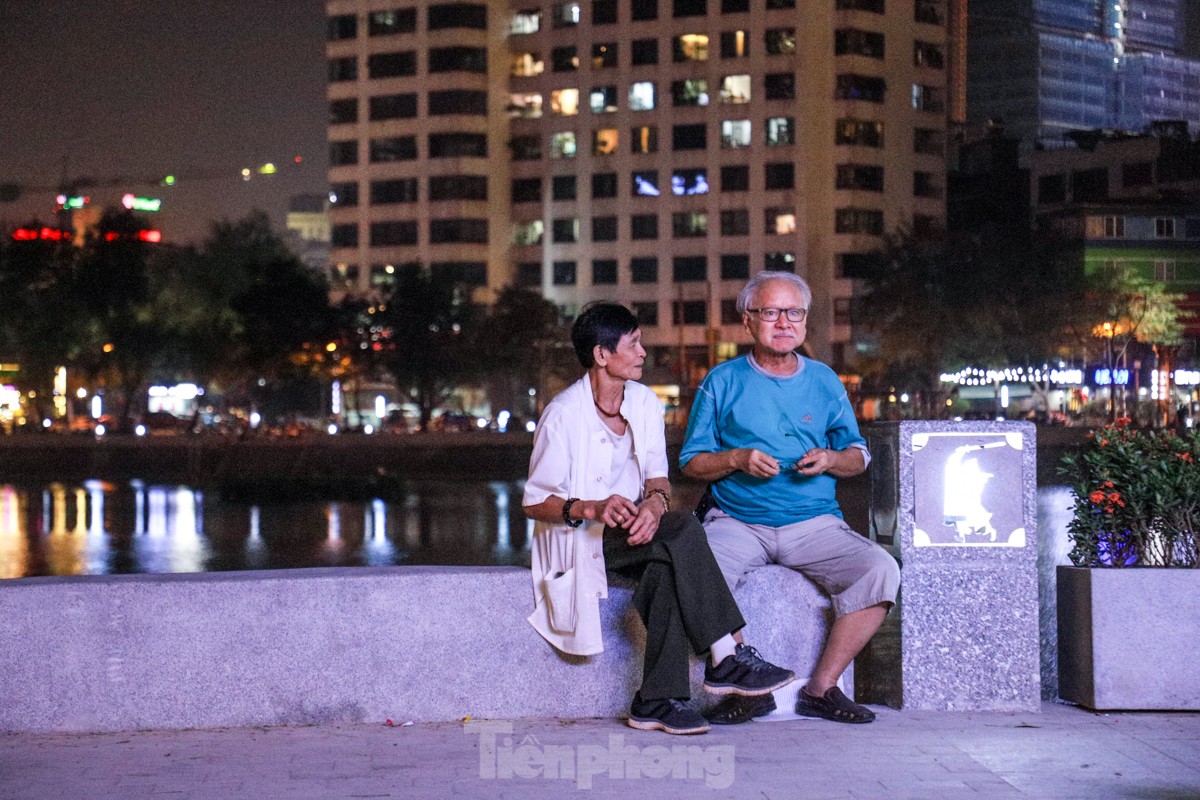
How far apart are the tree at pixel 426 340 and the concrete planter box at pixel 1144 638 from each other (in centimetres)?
6725

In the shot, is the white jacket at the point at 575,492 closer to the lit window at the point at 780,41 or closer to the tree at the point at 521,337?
the tree at the point at 521,337

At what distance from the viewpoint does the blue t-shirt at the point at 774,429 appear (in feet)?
21.8

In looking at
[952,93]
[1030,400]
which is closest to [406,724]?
[1030,400]

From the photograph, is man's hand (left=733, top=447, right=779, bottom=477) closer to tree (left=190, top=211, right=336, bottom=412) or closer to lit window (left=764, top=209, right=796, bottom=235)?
tree (left=190, top=211, right=336, bottom=412)

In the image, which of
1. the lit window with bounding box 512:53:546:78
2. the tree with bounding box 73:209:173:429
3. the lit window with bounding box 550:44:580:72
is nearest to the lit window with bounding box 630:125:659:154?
the lit window with bounding box 550:44:580:72

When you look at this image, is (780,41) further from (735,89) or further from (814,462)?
(814,462)

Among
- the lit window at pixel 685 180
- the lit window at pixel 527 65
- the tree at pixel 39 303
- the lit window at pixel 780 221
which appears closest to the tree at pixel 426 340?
the tree at pixel 39 303

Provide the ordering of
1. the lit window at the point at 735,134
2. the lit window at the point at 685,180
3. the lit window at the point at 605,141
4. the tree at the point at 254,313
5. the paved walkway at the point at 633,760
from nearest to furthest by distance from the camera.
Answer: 1. the paved walkway at the point at 633,760
2. the tree at the point at 254,313
3. the lit window at the point at 735,134
4. the lit window at the point at 685,180
5. the lit window at the point at 605,141

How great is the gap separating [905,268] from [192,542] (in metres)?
51.4

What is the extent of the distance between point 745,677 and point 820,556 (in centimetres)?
69

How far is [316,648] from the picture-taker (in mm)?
6578

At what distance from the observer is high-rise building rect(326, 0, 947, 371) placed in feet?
310

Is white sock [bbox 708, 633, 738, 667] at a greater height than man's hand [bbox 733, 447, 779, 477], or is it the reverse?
man's hand [bbox 733, 447, 779, 477]

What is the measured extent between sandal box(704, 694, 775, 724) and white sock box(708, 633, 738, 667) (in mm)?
321
